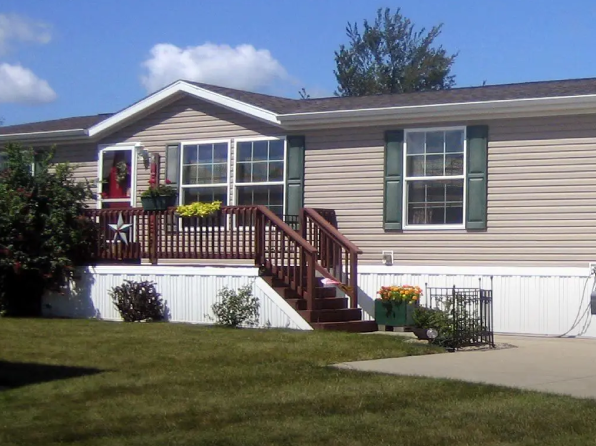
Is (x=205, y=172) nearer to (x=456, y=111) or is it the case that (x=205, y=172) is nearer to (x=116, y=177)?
(x=116, y=177)

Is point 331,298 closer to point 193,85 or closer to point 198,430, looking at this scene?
point 193,85

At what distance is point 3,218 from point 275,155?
4.77 meters

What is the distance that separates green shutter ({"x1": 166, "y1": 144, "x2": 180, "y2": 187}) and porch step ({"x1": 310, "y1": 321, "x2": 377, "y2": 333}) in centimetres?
494

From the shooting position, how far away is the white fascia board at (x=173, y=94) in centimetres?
1780

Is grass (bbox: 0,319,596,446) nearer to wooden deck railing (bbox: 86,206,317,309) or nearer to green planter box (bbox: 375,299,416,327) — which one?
green planter box (bbox: 375,299,416,327)

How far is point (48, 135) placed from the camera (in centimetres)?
2017

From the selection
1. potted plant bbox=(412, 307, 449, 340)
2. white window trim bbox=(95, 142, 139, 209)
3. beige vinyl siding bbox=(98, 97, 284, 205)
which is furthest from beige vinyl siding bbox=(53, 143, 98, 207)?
potted plant bbox=(412, 307, 449, 340)

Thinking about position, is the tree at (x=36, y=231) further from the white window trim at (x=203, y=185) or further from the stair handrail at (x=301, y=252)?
the stair handrail at (x=301, y=252)

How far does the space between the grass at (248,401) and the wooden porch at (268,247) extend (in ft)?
8.30

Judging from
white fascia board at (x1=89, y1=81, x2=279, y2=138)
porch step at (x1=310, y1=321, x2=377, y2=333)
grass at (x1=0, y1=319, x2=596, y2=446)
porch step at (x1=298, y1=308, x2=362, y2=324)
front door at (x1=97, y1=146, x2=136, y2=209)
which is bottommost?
grass at (x1=0, y1=319, x2=596, y2=446)

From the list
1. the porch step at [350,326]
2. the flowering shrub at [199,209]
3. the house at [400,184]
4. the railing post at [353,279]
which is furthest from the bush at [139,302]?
the railing post at [353,279]

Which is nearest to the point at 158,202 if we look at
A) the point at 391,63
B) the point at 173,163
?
the point at 173,163

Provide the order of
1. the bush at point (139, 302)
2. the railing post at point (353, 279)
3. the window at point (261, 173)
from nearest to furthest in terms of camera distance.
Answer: the railing post at point (353, 279)
the bush at point (139, 302)
the window at point (261, 173)

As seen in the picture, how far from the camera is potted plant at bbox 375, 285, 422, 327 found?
1537cm
